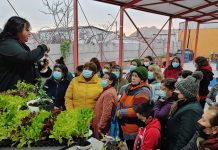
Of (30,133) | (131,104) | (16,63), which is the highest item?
(16,63)

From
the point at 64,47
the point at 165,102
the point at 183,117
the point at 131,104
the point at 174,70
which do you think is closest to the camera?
the point at 183,117

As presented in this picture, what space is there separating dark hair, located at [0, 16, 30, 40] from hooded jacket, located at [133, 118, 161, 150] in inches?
62.4

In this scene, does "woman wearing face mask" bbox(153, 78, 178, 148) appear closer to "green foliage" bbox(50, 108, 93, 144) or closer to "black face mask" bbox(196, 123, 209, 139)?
"black face mask" bbox(196, 123, 209, 139)

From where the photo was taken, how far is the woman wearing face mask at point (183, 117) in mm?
2420

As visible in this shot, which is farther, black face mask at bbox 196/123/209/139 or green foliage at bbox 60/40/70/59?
green foliage at bbox 60/40/70/59

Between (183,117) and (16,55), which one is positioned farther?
(183,117)

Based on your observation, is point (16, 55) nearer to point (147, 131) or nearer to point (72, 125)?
point (72, 125)

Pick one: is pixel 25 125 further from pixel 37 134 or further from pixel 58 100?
pixel 58 100

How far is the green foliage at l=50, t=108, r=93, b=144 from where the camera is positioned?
150 cm

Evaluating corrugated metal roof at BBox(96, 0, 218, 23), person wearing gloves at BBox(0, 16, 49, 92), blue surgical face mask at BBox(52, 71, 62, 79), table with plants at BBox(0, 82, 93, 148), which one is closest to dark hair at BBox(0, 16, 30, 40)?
person wearing gloves at BBox(0, 16, 49, 92)

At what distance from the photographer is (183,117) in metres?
2.46

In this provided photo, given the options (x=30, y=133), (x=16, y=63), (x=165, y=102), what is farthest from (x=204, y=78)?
(x=30, y=133)

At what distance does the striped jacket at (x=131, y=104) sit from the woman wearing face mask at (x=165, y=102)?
232mm

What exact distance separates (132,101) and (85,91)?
0.71 metres
